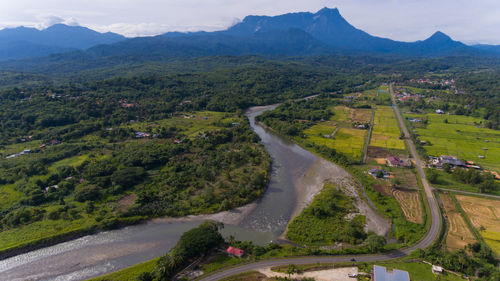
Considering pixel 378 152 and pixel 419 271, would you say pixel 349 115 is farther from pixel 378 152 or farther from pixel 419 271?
pixel 419 271

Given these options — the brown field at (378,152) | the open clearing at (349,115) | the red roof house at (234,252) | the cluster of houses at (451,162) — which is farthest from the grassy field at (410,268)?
the open clearing at (349,115)

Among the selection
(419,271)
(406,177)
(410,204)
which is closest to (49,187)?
(419,271)

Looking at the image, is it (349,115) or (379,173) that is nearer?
(379,173)

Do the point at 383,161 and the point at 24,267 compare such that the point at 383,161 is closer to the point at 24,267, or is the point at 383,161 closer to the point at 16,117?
the point at 24,267

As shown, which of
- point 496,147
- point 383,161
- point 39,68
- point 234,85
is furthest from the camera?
point 39,68

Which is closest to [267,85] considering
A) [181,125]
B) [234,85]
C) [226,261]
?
[234,85]

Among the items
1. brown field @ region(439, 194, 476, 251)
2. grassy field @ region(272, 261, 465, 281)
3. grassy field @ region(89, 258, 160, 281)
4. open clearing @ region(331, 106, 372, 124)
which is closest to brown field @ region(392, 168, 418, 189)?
brown field @ region(439, 194, 476, 251)
